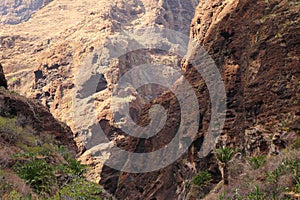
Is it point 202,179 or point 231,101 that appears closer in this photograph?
point 202,179

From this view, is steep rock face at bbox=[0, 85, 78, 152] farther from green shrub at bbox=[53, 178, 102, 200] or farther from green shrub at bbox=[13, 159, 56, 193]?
green shrub at bbox=[53, 178, 102, 200]

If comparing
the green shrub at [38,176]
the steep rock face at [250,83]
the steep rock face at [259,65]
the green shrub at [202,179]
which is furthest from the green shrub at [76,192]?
the green shrub at [202,179]

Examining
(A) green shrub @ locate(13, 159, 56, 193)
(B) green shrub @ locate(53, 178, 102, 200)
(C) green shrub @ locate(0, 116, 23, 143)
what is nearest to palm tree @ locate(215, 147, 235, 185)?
(A) green shrub @ locate(13, 159, 56, 193)

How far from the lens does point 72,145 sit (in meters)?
45.3

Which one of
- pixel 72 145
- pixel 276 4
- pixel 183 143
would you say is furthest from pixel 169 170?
pixel 276 4

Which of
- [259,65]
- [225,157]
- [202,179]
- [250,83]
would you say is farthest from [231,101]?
[225,157]

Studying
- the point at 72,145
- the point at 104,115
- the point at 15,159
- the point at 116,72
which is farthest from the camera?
the point at 116,72

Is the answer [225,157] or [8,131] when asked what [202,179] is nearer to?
[225,157]

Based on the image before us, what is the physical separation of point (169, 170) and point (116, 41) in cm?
6650

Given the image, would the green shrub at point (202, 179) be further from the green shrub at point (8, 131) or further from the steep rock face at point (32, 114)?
the green shrub at point (8, 131)

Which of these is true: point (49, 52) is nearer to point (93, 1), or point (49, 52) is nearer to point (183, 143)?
point (93, 1)

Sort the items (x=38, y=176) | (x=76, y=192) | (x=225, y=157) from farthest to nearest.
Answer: (x=225, y=157)
(x=38, y=176)
(x=76, y=192)

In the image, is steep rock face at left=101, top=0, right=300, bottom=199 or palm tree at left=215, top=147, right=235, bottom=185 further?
steep rock face at left=101, top=0, right=300, bottom=199

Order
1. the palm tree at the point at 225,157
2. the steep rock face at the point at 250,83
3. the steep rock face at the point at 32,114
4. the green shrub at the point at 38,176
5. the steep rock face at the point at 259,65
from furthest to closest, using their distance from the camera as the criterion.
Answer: the steep rock face at the point at 32,114 < the steep rock face at the point at 259,65 < the steep rock face at the point at 250,83 < the palm tree at the point at 225,157 < the green shrub at the point at 38,176
